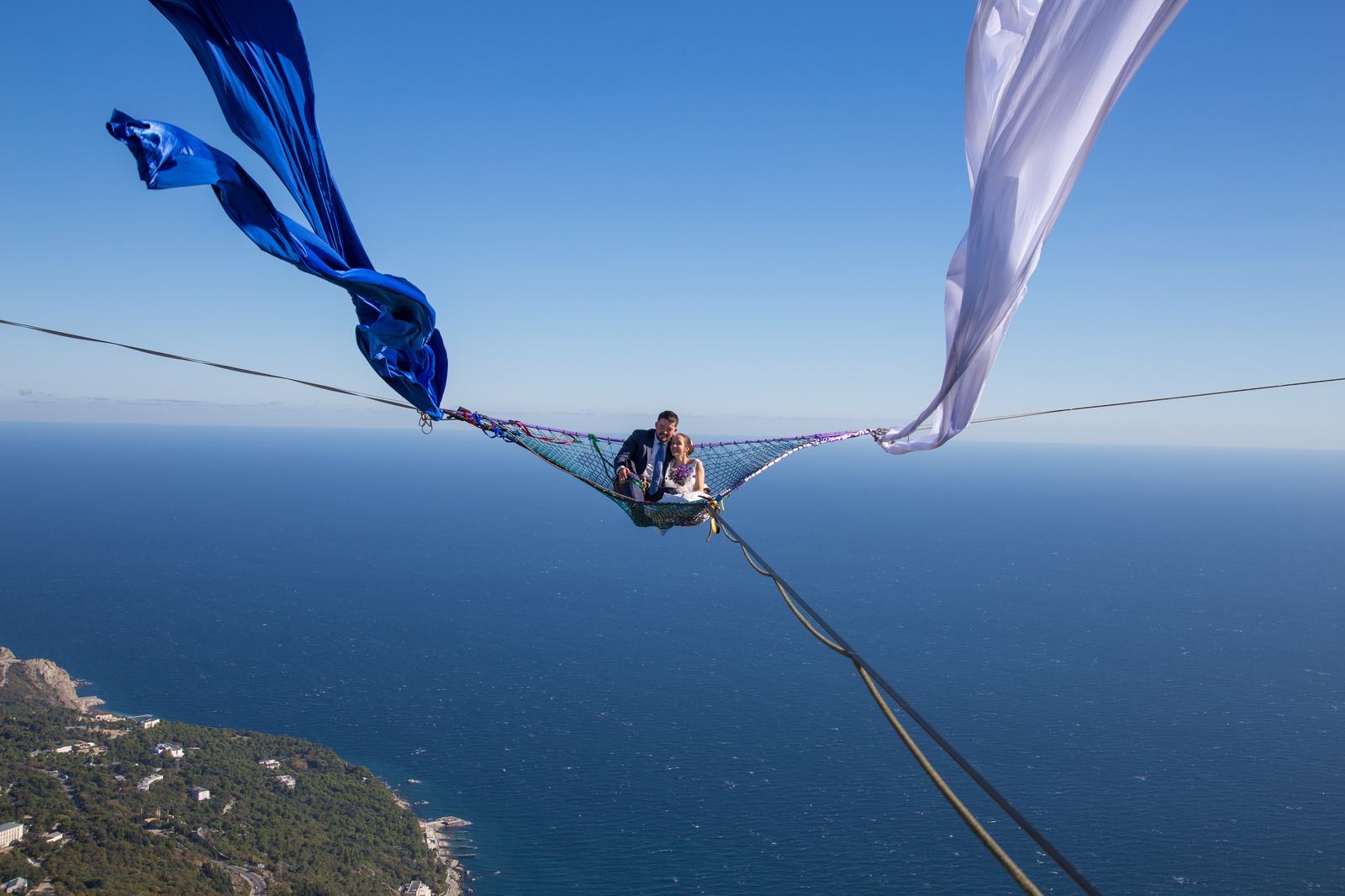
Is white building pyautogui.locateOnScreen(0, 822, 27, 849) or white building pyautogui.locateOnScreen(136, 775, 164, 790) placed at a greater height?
white building pyautogui.locateOnScreen(0, 822, 27, 849)

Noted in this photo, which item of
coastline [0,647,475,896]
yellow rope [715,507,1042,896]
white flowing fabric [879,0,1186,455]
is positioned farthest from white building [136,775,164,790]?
white flowing fabric [879,0,1186,455]

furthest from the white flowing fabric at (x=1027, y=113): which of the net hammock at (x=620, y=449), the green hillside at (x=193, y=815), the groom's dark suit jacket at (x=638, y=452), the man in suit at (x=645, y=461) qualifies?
the green hillside at (x=193, y=815)

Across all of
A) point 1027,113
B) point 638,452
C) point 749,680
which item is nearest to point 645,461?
point 638,452

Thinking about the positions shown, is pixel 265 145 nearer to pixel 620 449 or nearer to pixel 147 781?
pixel 620 449

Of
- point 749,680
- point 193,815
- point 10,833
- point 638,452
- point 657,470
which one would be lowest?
point 193,815

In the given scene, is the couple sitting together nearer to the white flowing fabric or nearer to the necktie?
the necktie
